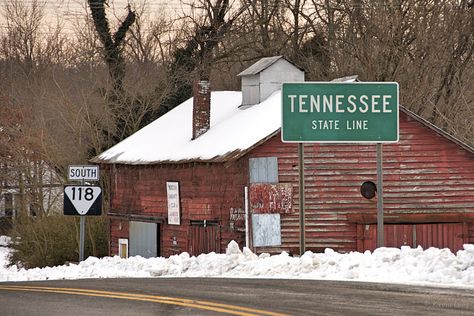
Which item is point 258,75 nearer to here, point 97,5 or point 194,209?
point 194,209

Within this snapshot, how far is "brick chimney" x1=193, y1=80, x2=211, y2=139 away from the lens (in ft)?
128

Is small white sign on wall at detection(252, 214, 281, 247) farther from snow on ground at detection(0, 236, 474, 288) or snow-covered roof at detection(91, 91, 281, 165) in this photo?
snow on ground at detection(0, 236, 474, 288)

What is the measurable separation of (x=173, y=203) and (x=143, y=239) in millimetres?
3415

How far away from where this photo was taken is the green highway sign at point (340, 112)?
22938mm

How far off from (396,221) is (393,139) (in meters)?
11.4

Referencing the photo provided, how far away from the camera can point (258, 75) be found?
38.5 m

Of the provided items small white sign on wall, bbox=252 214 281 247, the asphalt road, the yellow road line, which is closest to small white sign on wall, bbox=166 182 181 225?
small white sign on wall, bbox=252 214 281 247

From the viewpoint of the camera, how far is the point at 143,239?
4091 cm

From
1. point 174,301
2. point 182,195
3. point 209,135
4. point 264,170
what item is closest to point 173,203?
point 182,195

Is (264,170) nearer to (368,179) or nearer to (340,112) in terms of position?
(368,179)

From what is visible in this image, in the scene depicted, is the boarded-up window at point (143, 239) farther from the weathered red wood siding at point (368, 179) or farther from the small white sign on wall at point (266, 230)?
the weathered red wood siding at point (368, 179)

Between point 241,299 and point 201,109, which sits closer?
point 241,299

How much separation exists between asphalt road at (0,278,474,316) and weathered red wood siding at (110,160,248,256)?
57.1ft

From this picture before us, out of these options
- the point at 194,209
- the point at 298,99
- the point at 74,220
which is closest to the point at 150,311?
the point at 298,99
